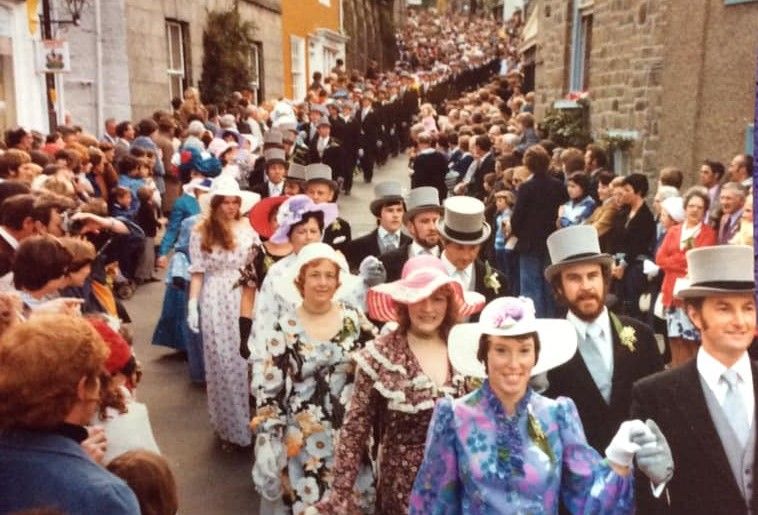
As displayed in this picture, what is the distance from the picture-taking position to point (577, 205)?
8.17 m

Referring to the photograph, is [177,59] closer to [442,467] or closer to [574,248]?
[574,248]

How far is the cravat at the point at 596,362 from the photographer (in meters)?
3.54

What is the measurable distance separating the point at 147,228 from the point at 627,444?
890cm

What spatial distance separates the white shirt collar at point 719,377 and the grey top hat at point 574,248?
0.97 meters

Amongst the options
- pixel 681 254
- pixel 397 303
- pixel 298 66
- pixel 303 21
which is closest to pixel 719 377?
pixel 397 303

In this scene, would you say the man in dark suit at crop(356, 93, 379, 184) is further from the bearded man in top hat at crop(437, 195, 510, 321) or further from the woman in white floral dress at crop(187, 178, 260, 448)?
the bearded man in top hat at crop(437, 195, 510, 321)

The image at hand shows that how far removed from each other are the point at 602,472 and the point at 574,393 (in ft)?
2.25

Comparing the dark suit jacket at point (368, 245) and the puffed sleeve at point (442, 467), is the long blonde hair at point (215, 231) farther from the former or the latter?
the puffed sleeve at point (442, 467)

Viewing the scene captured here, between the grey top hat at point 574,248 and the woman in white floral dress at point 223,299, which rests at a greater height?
the grey top hat at point 574,248

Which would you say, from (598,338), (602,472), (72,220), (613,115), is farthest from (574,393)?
(613,115)

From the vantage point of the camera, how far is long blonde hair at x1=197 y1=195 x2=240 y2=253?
238 inches

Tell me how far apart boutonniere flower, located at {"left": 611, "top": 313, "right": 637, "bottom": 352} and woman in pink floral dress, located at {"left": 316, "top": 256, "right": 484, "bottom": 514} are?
0.69 m

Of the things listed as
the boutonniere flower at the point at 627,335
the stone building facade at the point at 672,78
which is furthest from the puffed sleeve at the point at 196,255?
the stone building facade at the point at 672,78

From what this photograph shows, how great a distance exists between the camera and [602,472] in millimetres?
2857
